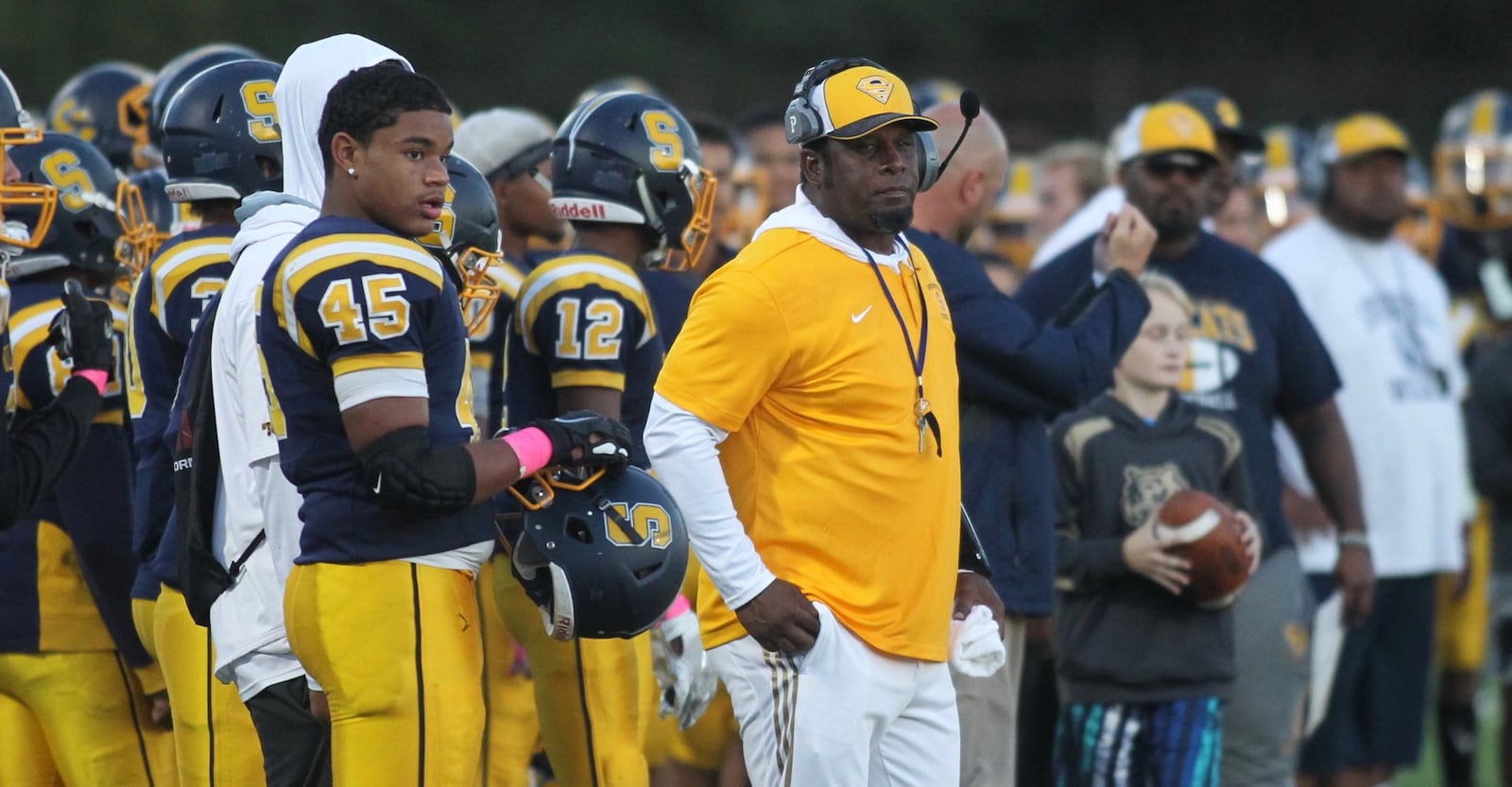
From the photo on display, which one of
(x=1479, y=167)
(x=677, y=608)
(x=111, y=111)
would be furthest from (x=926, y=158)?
(x=1479, y=167)

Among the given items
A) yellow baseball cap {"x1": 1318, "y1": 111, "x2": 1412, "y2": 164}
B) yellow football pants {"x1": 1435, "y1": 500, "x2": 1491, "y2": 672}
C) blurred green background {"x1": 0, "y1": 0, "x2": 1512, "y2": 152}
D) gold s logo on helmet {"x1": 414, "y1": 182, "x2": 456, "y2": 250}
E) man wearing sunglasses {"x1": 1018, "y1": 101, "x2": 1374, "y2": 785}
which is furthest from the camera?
blurred green background {"x1": 0, "y1": 0, "x2": 1512, "y2": 152}

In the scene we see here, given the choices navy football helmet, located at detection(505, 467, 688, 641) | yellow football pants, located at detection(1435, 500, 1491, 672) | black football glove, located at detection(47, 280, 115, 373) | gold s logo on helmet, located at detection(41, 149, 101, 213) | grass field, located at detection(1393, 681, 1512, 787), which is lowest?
grass field, located at detection(1393, 681, 1512, 787)

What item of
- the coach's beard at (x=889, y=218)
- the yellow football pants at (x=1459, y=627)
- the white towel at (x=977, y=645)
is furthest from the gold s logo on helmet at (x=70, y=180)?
the yellow football pants at (x=1459, y=627)

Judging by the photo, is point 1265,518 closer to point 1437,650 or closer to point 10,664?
point 1437,650

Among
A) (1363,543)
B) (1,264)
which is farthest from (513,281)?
(1363,543)

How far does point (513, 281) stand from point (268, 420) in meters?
1.88

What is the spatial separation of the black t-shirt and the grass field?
89.7 inches

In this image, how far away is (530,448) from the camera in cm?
404

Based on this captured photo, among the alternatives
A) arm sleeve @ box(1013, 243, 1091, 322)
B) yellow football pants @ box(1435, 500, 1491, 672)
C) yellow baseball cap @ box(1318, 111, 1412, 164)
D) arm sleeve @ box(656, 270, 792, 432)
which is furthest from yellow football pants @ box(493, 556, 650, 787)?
yellow football pants @ box(1435, 500, 1491, 672)

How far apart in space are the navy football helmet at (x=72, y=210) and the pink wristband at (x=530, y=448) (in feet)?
6.29

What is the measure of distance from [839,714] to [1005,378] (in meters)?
1.38

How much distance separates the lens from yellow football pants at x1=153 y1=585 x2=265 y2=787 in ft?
15.6

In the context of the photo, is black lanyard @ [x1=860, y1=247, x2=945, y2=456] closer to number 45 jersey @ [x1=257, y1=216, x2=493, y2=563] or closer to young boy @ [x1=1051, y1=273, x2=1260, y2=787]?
number 45 jersey @ [x1=257, y1=216, x2=493, y2=563]

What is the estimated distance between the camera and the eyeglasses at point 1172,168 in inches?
263
